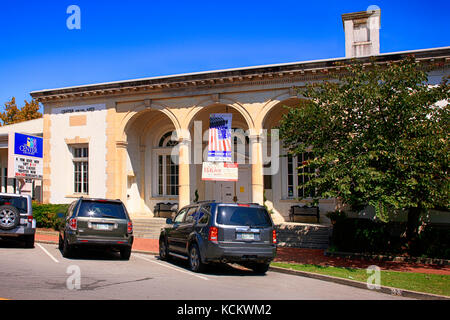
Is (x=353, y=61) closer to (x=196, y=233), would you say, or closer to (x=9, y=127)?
(x=196, y=233)

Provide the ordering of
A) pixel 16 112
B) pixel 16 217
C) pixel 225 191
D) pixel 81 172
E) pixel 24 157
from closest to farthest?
pixel 16 217 < pixel 24 157 < pixel 225 191 < pixel 81 172 < pixel 16 112

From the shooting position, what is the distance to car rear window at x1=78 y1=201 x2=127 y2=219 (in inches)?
477

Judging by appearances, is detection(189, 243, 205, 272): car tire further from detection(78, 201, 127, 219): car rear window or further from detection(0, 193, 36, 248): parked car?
detection(0, 193, 36, 248): parked car

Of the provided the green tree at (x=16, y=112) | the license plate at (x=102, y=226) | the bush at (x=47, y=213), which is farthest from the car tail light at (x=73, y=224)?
the green tree at (x=16, y=112)

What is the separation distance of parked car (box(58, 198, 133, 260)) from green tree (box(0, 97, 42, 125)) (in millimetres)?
33604

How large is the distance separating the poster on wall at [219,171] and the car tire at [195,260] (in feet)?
27.1

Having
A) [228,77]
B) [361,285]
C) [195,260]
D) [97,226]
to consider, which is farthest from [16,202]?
[361,285]

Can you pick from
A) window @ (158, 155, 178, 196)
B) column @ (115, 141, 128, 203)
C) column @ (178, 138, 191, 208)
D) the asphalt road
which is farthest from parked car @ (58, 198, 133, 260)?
window @ (158, 155, 178, 196)

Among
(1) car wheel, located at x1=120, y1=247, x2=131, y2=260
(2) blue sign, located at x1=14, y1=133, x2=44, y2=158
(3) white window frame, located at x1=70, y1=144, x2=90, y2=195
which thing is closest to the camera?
(1) car wheel, located at x1=120, y1=247, x2=131, y2=260

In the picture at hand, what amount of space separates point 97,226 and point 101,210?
0.50m

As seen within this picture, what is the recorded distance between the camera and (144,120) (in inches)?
936

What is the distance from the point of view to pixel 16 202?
46.4 feet

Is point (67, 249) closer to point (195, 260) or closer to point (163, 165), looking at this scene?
point (195, 260)

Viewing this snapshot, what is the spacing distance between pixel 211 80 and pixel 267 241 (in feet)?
37.5
